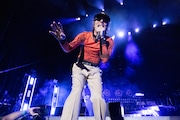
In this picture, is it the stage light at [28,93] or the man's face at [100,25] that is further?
the stage light at [28,93]

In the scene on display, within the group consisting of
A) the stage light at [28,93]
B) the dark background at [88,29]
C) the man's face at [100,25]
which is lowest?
the stage light at [28,93]

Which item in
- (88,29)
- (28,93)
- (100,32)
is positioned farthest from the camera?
(88,29)

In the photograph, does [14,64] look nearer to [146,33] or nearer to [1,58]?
[1,58]

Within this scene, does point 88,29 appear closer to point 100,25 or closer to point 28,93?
point 28,93

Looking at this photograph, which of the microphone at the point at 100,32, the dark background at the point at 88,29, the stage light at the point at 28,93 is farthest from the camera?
the stage light at the point at 28,93

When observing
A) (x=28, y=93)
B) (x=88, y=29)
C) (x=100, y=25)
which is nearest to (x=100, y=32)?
(x=100, y=25)

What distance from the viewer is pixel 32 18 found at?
7.66 m

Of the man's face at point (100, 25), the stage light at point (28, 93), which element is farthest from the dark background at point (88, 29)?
the man's face at point (100, 25)

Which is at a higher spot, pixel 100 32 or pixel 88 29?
pixel 88 29

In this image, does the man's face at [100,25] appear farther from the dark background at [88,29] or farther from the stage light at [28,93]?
the stage light at [28,93]

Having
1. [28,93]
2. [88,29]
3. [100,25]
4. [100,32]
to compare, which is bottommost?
[28,93]

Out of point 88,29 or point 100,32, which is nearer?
point 100,32

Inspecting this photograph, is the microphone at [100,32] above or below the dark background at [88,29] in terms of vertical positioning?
below

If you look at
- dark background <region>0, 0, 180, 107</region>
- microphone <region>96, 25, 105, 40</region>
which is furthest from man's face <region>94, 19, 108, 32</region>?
dark background <region>0, 0, 180, 107</region>
